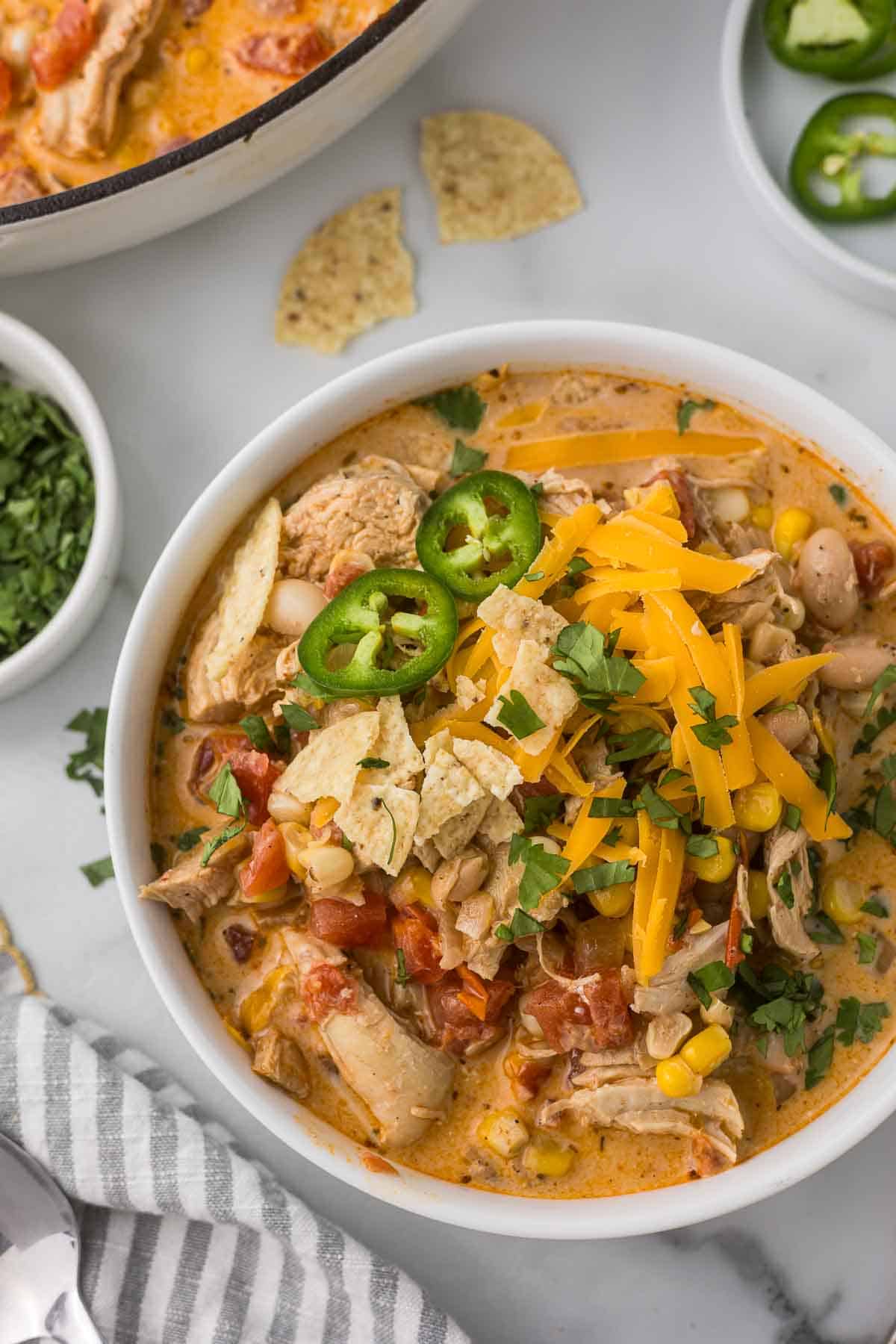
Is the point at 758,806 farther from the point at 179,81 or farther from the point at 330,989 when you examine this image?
the point at 179,81

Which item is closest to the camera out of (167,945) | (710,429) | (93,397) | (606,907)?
(606,907)

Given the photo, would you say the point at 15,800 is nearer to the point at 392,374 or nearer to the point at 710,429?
the point at 392,374

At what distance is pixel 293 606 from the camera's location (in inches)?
160

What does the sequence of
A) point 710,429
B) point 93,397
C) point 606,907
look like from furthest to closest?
1. point 93,397
2. point 710,429
3. point 606,907

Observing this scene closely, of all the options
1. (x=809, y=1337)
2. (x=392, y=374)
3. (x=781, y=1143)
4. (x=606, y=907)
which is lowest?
(x=809, y=1337)

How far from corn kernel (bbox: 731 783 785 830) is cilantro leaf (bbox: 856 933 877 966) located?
2.07 ft

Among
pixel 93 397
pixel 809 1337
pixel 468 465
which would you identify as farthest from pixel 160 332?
pixel 809 1337

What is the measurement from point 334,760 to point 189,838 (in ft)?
2.57

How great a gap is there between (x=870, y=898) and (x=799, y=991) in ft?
1.33

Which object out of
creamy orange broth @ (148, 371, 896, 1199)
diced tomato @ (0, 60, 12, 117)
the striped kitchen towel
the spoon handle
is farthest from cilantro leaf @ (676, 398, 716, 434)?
the spoon handle

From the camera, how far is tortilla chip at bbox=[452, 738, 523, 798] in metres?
3.60

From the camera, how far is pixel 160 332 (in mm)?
4898

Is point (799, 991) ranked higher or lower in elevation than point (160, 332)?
lower

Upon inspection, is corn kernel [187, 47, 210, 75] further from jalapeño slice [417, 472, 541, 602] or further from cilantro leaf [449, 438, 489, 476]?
jalapeño slice [417, 472, 541, 602]
